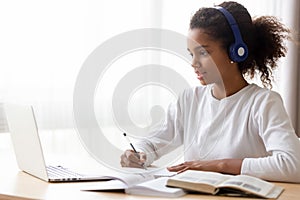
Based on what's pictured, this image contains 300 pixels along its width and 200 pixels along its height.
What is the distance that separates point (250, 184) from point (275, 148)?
0.21 meters

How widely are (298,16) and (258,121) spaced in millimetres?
1693

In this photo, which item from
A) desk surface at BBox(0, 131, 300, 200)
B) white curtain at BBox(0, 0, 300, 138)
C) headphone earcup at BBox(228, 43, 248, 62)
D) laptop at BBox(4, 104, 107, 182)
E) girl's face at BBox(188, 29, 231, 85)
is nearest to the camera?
desk surface at BBox(0, 131, 300, 200)

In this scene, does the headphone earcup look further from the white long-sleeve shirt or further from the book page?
the book page

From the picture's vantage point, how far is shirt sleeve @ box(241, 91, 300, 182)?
1295mm

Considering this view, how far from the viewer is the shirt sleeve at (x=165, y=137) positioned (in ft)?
4.67

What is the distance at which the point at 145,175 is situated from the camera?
4.22 feet

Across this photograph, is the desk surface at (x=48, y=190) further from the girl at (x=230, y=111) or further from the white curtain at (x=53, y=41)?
the white curtain at (x=53, y=41)

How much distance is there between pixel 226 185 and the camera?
3.72 feet

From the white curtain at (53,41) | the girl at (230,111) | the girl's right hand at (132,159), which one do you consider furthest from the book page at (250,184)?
the white curtain at (53,41)

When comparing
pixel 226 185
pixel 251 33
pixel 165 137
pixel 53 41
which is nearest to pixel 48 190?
pixel 226 185

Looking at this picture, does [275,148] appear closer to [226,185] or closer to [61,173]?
[226,185]

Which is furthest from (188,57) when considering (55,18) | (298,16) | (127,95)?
(298,16)

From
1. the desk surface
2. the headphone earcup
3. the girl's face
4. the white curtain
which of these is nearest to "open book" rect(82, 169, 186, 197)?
the desk surface

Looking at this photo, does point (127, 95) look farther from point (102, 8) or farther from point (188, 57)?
point (102, 8)
